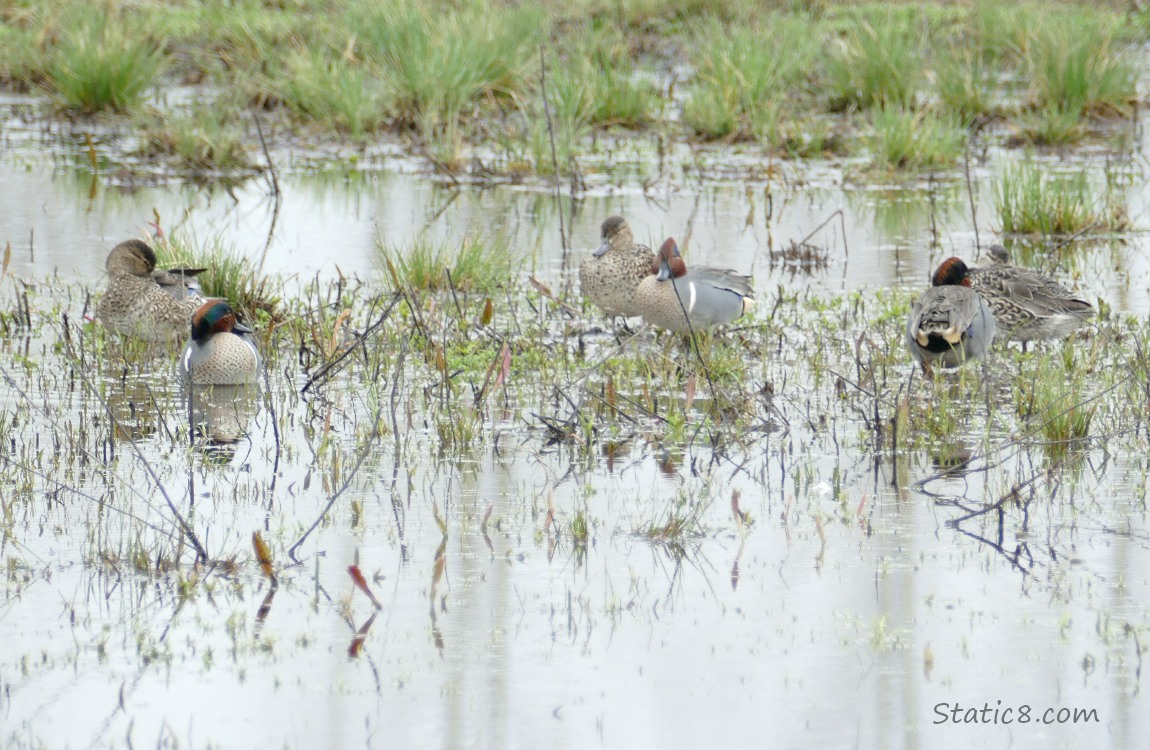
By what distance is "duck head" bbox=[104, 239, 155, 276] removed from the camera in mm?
8750

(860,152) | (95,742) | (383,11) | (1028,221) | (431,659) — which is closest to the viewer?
(95,742)

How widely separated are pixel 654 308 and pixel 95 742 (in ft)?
16.9

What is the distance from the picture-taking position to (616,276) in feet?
29.5

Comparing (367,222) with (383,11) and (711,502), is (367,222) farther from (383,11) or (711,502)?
(711,502)

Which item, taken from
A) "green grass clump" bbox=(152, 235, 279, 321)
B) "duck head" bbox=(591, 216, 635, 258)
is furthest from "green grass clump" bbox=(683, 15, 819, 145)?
"green grass clump" bbox=(152, 235, 279, 321)

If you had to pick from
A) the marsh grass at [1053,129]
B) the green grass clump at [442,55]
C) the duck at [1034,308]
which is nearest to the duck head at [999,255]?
the duck at [1034,308]

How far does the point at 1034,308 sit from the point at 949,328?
0.94 metres

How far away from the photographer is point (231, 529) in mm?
5398

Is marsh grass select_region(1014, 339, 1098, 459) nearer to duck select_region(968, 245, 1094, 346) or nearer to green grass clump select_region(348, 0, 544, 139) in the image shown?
duck select_region(968, 245, 1094, 346)

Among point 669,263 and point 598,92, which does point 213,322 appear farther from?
point 598,92

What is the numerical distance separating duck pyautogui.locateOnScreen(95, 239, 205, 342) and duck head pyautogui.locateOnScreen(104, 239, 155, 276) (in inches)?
1.6

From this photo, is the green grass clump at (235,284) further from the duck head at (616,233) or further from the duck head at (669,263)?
the duck head at (669,263)

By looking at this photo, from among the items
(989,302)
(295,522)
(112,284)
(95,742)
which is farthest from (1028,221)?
(95,742)

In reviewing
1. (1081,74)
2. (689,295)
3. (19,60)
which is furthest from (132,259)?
(1081,74)
